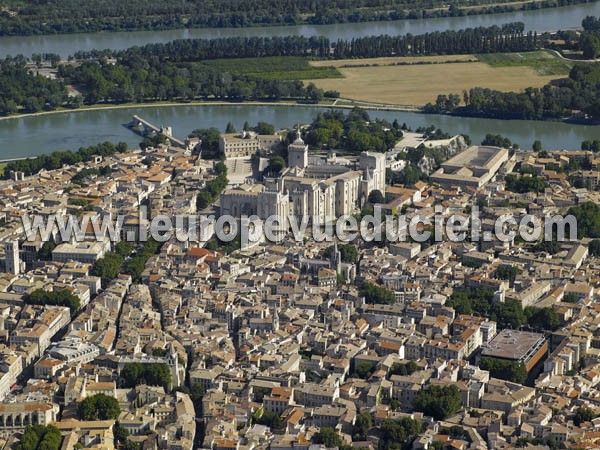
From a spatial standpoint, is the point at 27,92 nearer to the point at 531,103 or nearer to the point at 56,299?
the point at 531,103

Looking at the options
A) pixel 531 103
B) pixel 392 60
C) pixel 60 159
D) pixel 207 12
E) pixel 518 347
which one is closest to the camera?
pixel 518 347

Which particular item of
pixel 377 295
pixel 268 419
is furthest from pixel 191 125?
pixel 268 419

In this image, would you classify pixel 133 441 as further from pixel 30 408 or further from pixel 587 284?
pixel 587 284

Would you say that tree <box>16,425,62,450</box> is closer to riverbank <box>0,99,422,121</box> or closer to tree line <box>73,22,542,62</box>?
riverbank <box>0,99,422,121</box>

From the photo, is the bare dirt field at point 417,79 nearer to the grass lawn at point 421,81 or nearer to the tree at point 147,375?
→ the grass lawn at point 421,81

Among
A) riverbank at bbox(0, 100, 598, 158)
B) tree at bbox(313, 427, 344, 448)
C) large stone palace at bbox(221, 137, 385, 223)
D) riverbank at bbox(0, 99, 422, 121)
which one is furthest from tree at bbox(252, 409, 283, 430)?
riverbank at bbox(0, 99, 422, 121)

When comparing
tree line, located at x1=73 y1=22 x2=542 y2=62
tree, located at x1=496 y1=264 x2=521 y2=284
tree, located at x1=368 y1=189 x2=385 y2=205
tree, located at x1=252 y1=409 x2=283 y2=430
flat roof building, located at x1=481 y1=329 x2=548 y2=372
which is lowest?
tree, located at x1=252 y1=409 x2=283 y2=430
